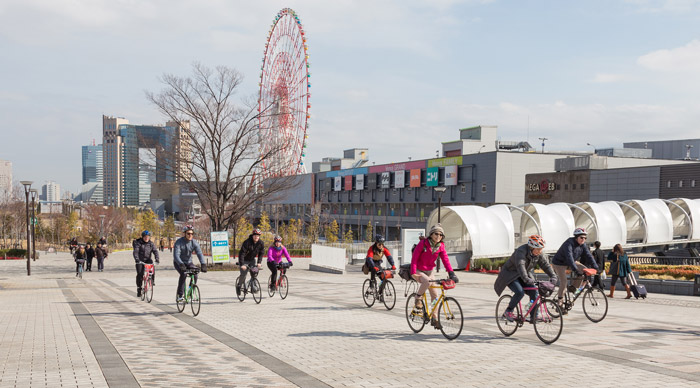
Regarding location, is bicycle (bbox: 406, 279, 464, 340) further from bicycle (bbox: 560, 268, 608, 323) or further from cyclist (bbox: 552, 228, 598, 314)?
bicycle (bbox: 560, 268, 608, 323)

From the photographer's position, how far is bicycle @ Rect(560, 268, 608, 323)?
12.7 m

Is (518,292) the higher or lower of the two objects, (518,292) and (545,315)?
the higher

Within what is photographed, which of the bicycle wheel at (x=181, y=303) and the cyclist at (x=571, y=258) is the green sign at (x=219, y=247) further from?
the cyclist at (x=571, y=258)

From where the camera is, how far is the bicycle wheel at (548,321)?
10.0 m

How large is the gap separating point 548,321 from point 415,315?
233 centimetres

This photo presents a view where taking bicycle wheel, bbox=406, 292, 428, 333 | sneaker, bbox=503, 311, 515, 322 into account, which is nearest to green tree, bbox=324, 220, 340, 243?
bicycle wheel, bbox=406, 292, 428, 333

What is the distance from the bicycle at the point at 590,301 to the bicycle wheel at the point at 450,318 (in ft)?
10.4

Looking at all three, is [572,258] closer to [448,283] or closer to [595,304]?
[595,304]

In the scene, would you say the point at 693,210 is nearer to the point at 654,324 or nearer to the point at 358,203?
the point at 654,324

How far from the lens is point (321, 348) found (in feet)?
32.6

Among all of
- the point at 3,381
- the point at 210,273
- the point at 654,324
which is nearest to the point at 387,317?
the point at 654,324

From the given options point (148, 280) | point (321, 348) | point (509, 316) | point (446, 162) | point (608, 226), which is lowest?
point (321, 348)

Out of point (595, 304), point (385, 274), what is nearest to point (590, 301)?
point (595, 304)

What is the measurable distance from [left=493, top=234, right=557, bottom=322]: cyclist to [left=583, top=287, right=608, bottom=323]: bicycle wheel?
283 centimetres
